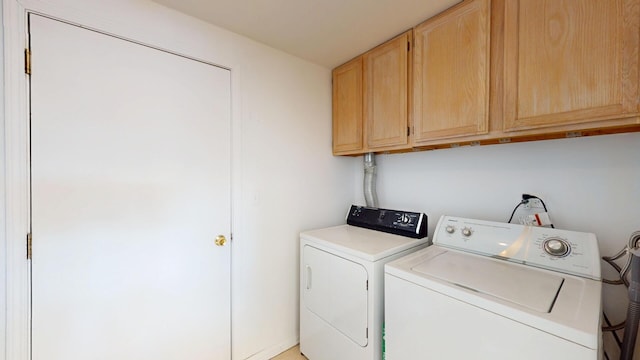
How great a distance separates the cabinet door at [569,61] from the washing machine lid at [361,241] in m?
0.88

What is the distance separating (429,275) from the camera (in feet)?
3.81

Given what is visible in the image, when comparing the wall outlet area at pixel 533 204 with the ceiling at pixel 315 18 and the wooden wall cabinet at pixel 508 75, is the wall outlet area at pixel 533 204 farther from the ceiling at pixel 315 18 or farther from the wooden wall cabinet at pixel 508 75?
the ceiling at pixel 315 18

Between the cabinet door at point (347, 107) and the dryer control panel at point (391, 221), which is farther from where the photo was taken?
the cabinet door at point (347, 107)

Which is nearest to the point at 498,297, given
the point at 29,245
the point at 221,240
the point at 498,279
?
the point at 498,279

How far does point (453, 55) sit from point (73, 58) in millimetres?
1979

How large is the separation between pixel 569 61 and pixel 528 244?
87 cm

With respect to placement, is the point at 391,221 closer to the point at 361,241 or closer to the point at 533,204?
the point at 361,241

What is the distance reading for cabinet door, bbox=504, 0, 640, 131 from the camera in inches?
37.2

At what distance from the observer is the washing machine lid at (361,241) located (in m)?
1.44

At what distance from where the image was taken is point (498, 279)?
1.11 metres

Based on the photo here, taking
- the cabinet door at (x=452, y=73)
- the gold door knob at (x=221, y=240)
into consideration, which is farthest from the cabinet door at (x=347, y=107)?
the gold door knob at (x=221, y=240)

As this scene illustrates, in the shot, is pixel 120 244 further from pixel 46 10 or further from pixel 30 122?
pixel 46 10

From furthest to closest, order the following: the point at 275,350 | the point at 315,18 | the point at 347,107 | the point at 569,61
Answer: the point at 347,107, the point at 275,350, the point at 315,18, the point at 569,61

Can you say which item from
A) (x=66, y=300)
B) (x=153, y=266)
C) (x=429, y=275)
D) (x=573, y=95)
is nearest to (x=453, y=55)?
Answer: (x=573, y=95)
